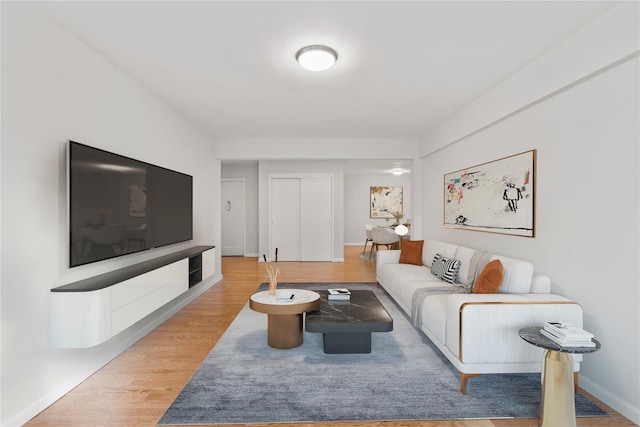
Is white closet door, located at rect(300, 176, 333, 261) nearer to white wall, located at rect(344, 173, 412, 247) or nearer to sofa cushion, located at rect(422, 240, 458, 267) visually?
white wall, located at rect(344, 173, 412, 247)

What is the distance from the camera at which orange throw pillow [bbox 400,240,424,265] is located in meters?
4.66

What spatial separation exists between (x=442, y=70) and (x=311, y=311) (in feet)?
7.86

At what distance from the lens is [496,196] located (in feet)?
11.0

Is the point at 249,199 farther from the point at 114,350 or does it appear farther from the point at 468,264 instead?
the point at 468,264

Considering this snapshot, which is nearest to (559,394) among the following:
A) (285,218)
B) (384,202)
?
(285,218)

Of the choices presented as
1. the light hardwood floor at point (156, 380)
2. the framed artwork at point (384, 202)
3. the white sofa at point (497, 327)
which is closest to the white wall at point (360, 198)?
the framed artwork at point (384, 202)

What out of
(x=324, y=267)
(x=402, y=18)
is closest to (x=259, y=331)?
(x=402, y=18)

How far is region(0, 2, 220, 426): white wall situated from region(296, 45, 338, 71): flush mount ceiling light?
159cm

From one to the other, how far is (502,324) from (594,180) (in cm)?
116

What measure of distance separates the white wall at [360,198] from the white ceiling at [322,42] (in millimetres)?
6542

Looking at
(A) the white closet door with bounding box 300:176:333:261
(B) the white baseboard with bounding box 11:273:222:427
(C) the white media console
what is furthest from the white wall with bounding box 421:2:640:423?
(A) the white closet door with bounding box 300:176:333:261

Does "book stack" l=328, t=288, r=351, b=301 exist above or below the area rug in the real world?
above

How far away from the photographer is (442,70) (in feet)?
9.36

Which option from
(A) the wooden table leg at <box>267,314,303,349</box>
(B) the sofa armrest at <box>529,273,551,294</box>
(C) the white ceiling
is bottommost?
(A) the wooden table leg at <box>267,314,303,349</box>
